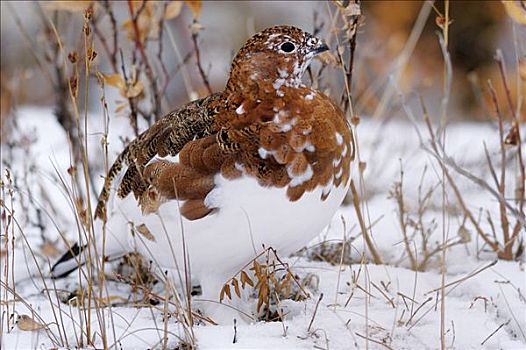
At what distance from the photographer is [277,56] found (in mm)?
1801

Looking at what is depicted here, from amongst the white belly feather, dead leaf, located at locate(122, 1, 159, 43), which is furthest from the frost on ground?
dead leaf, located at locate(122, 1, 159, 43)

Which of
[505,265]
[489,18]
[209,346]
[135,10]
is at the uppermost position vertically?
[489,18]

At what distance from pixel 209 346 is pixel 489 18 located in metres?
5.53

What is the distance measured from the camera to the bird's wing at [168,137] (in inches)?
73.0

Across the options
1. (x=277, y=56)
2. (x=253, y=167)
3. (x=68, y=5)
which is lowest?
(x=253, y=167)

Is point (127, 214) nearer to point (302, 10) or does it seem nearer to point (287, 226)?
point (287, 226)

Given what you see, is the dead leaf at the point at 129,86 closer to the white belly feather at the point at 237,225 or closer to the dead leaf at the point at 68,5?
the dead leaf at the point at 68,5

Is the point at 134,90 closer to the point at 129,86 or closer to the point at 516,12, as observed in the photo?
the point at 129,86

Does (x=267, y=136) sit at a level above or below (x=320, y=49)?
below

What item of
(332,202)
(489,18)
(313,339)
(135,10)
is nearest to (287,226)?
(332,202)

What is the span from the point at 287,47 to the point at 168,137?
351mm

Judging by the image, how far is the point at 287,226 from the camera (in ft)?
5.85

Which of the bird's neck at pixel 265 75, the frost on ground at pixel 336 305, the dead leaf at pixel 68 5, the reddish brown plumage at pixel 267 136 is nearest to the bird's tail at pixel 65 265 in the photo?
the frost on ground at pixel 336 305

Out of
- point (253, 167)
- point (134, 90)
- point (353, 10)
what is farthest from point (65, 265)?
point (353, 10)
